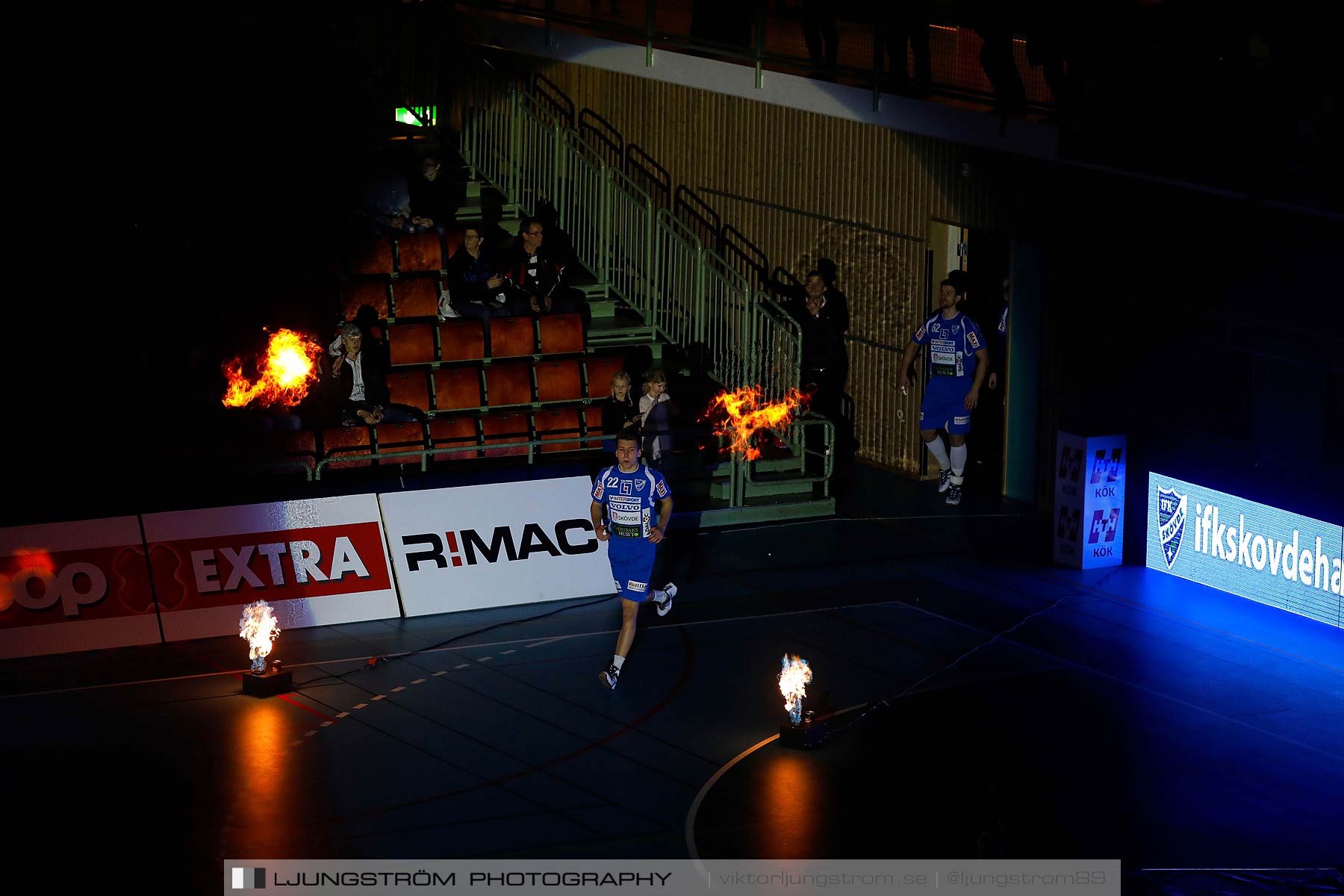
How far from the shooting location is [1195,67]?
1712 cm

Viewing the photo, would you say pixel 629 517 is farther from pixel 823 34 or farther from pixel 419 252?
pixel 823 34

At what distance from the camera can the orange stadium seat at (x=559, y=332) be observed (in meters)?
20.8

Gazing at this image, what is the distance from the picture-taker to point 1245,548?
16625mm

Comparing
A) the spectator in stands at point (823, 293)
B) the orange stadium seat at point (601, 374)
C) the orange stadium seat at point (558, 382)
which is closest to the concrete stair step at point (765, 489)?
the orange stadium seat at point (601, 374)

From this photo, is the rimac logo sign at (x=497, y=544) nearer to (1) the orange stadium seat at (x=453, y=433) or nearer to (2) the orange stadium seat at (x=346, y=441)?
(2) the orange stadium seat at (x=346, y=441)

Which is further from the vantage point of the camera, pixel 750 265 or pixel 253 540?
pixel 750 265

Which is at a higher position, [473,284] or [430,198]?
[430,198]

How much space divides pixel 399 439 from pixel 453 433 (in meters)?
0.75

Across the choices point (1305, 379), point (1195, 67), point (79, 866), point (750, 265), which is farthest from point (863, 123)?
point (79, 866)

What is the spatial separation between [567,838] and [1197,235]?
9860 mm

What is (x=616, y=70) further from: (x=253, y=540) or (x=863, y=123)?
(x=253, y=540)

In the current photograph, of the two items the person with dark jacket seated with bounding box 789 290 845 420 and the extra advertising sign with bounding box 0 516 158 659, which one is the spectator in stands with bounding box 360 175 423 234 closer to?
the person with dark jacket seated with bounding box 789 290 845 420

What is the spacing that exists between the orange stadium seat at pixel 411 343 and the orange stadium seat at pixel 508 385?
2.72 feet

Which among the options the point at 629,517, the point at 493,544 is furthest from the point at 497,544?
the point at 629,517
